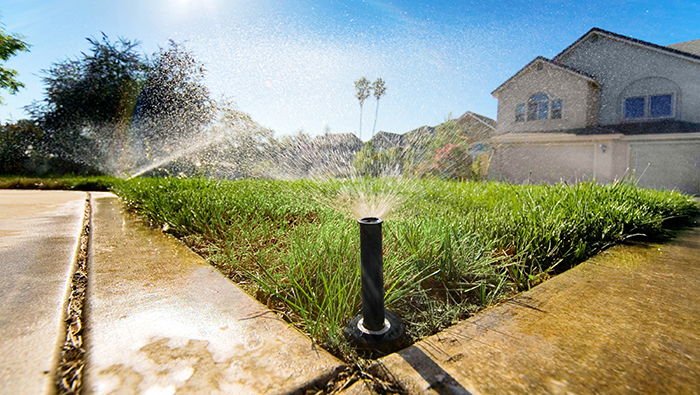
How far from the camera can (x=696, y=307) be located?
3.90ft

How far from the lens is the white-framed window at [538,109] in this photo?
1292 cm

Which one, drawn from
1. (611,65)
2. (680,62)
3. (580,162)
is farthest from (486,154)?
(680,62)

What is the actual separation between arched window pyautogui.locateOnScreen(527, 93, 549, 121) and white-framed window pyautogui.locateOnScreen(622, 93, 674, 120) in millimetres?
2636

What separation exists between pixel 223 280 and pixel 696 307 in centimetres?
175

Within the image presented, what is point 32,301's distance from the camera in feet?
3.61

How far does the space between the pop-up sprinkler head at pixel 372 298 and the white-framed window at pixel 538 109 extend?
14.6m

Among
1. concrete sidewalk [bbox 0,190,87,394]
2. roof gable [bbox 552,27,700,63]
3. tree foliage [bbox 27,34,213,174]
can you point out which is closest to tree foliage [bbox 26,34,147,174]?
tree foliage [bbox 27,34,213,174]

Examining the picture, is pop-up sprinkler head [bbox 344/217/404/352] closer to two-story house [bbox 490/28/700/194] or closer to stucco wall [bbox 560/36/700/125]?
two-story house [bbox 490/28/700/194]

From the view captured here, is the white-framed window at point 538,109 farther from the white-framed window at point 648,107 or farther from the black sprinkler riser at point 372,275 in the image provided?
the black sprinkler riser at point 372,275

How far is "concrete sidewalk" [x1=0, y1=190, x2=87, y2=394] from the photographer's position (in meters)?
0.75

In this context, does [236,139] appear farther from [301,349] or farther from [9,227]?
[301,349]

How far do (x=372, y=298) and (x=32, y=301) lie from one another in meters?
1.13

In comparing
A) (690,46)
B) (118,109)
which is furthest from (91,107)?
(690,46)

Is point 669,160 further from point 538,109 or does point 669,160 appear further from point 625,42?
point 538,109
